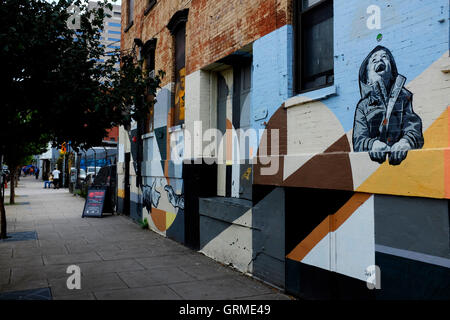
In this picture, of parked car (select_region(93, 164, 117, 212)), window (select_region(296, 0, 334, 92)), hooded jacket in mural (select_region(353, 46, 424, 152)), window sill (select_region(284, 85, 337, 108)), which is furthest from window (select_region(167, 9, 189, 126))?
parked car (select_region(93, 164, 117, 212))

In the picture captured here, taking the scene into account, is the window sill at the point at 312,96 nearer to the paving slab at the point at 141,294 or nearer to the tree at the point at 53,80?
the paving slab at the point at 141,294

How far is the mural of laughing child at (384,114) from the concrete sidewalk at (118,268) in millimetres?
2490

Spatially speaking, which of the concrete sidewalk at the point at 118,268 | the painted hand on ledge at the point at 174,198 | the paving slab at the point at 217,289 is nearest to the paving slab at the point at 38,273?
the concrete sidewalk at the point at 118,268

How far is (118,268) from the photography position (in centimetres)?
670

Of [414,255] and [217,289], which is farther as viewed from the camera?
[217,289]

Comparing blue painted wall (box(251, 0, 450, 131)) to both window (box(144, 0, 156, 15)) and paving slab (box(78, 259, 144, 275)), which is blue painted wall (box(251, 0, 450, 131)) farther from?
window (box(144, 0, 156, 15))

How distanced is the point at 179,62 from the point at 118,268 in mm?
5355

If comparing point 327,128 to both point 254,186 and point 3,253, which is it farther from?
point 3,253

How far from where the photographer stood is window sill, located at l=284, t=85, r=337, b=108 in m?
4.73

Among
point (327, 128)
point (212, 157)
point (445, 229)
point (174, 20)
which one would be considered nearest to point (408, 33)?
point (327, 128)

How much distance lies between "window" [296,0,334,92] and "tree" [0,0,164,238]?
3.38 metres

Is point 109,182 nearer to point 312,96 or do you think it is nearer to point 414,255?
point 312,96

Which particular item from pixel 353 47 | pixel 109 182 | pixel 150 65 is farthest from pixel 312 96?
pixel 109 182

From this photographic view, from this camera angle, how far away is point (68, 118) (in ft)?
22.2
